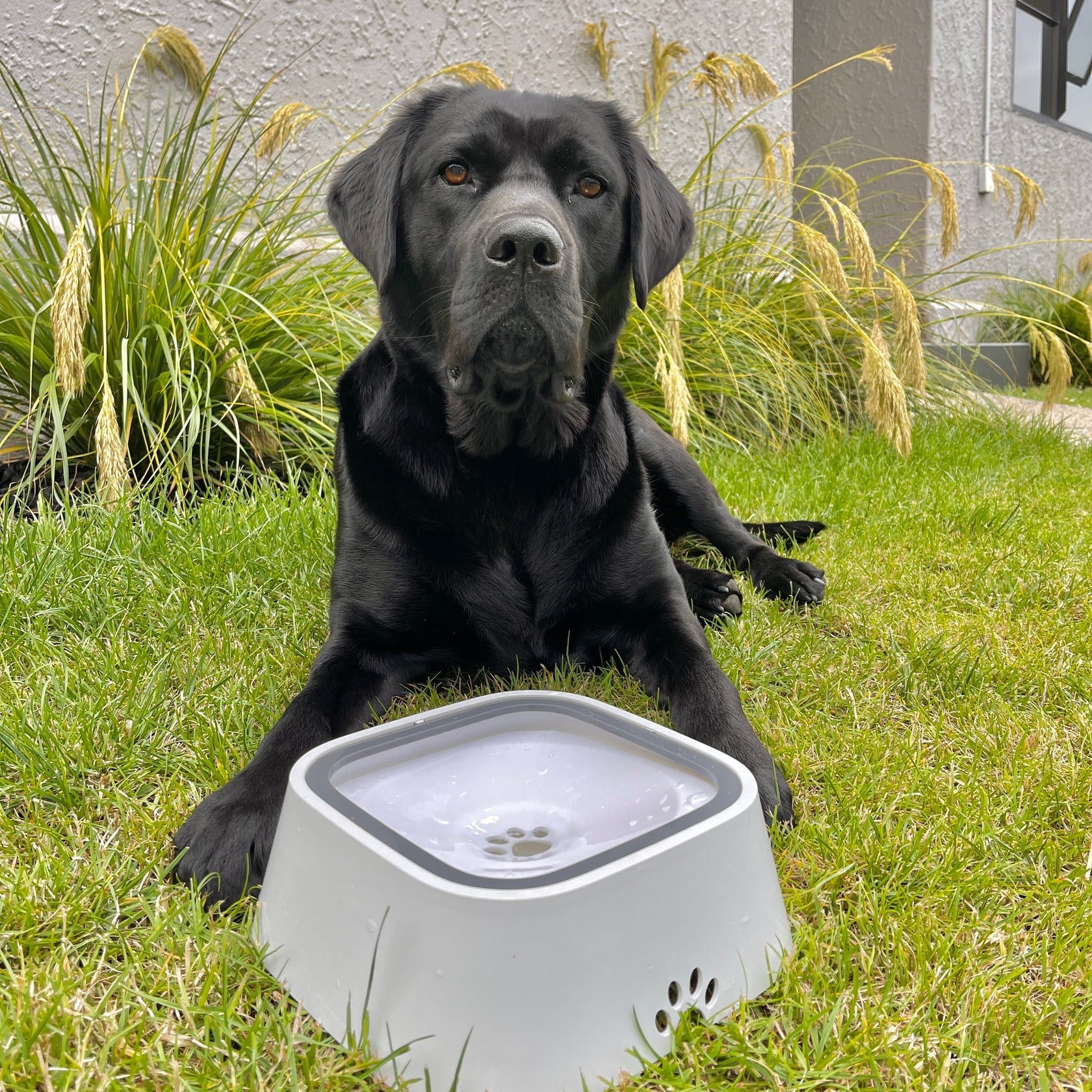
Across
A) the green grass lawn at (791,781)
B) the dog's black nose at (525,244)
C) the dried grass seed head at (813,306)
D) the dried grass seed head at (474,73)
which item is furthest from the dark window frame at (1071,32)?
the dog's black nose at (525,244)

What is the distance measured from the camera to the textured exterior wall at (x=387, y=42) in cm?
397

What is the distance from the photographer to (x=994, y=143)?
8805mm

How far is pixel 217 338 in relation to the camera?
3.21 metres

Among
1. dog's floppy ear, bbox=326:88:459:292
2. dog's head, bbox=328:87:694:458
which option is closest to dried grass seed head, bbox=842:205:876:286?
dog's head, bbox=328:87:694:458

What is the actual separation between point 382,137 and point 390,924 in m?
1.61

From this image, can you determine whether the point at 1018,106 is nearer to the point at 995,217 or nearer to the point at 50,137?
the point at 995,217

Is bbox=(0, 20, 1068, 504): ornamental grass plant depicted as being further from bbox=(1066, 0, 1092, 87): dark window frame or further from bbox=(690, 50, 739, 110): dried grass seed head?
bbox=(1066, 0, 1092, 87): dark window frame

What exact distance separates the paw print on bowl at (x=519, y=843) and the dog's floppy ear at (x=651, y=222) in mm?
1190

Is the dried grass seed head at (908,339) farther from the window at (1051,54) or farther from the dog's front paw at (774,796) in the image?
the window at (1051,54)

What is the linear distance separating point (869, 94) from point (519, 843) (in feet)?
27.8

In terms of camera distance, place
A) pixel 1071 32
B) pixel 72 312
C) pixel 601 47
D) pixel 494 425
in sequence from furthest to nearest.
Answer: pixel 1071 32 → pixel 601 47 → pixel 72 312 → pixel 494 425

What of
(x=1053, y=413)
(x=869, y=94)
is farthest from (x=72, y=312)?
(x=869, y=94)

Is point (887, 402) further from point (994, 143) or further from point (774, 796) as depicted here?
point (994, 143)

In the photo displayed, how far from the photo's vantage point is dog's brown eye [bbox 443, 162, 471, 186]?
1.86m
